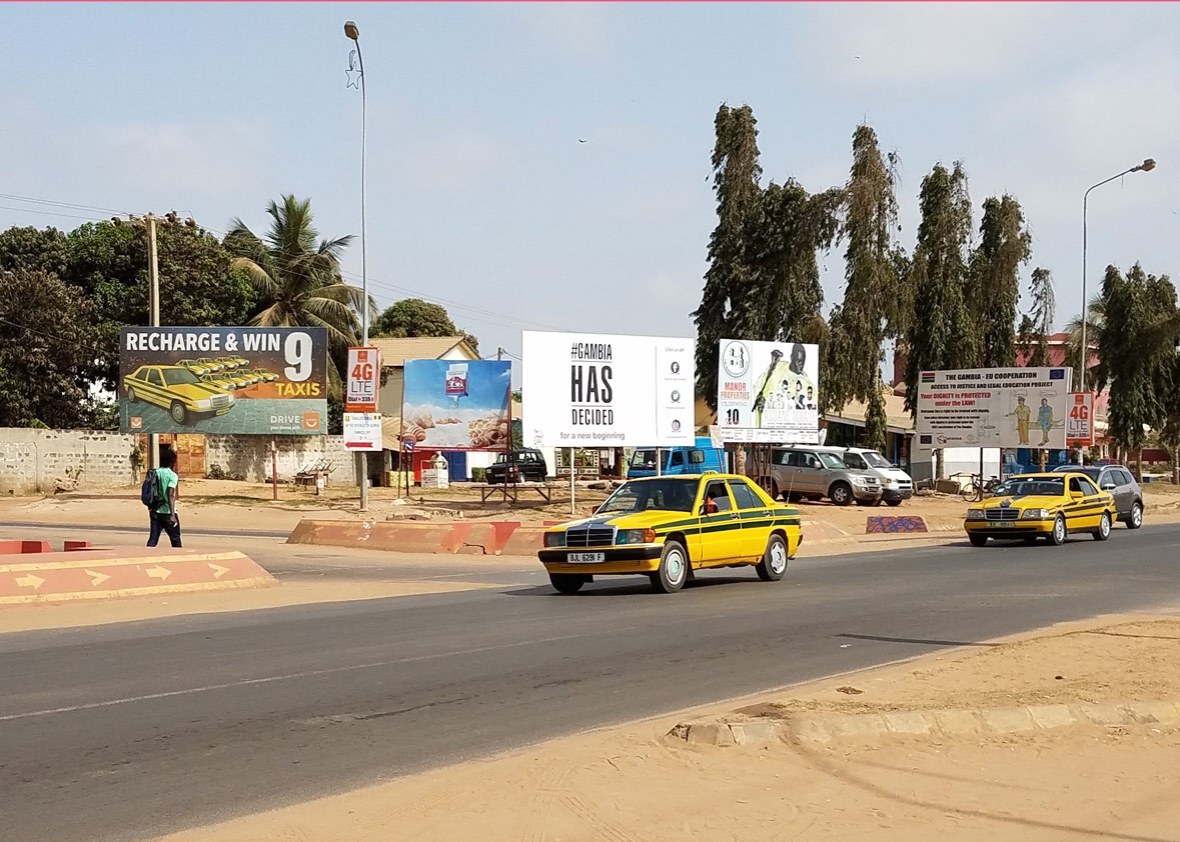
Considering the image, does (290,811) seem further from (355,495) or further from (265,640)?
(355,495)

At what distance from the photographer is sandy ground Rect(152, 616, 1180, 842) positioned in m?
6.09

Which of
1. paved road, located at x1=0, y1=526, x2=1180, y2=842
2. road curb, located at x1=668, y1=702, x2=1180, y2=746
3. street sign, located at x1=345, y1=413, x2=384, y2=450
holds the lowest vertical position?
paved road, located at x1=0, y1=526, x2=1180, y2=842

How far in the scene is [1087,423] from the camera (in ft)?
164

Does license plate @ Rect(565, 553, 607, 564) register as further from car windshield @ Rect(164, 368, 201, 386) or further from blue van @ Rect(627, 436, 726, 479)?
car windshield @ Rect(164, 368, 201, 386)

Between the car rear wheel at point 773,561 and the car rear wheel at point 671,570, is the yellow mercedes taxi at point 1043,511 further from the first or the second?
the car rear wheel at point 671,570

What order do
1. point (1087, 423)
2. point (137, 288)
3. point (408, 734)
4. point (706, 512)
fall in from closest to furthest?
point (408, 734) → point (706, 512) → point (1087, 423) → point (137, 288)

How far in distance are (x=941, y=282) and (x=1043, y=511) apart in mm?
32296

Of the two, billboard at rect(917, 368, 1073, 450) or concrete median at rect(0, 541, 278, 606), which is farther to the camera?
billboard at rect(917, 368, 1073, 450)

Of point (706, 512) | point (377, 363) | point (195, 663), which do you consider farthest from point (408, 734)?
point (377, 363)

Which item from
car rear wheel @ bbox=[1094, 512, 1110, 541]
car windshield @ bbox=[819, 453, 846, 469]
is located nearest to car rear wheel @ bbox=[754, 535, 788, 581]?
car rear wheel @ bbox=[1094, 512, 1110, 541]

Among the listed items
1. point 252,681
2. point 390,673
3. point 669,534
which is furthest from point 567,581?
point 252,681

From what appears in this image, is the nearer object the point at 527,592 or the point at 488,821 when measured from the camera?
the point at 488,821

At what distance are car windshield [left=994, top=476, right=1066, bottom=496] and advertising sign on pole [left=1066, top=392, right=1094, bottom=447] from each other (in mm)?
21611

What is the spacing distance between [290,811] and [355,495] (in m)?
39.9
